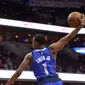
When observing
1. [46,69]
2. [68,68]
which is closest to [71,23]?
[46,69]

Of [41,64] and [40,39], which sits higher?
[40,39]

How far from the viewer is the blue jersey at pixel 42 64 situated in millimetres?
3607

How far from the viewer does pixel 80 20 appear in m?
3.70

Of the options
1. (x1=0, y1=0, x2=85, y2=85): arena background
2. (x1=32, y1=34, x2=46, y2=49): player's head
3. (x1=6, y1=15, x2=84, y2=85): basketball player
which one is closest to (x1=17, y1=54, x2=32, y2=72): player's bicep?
(x1=6, y1=15, x2=84, y2=85): basketball player

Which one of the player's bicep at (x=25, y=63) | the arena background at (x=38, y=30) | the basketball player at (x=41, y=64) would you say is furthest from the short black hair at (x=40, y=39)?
the arena background at (x=38, y=30)

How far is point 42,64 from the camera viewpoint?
11.9ft

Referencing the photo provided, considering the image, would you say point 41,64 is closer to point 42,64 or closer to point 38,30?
point 42,64

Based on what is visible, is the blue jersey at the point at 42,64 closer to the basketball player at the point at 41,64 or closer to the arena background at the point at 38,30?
the basketball player at the point at 41,64

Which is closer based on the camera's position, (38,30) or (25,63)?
(25,63)

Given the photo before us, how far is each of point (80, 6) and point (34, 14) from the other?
2.80 m

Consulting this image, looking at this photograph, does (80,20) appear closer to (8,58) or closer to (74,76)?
(74,76)

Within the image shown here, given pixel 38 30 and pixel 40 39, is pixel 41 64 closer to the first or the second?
pixel 40 39

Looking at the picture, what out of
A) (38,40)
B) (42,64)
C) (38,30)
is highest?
(38,40)

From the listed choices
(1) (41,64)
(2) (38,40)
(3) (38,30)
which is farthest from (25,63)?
(3) (38,30)
